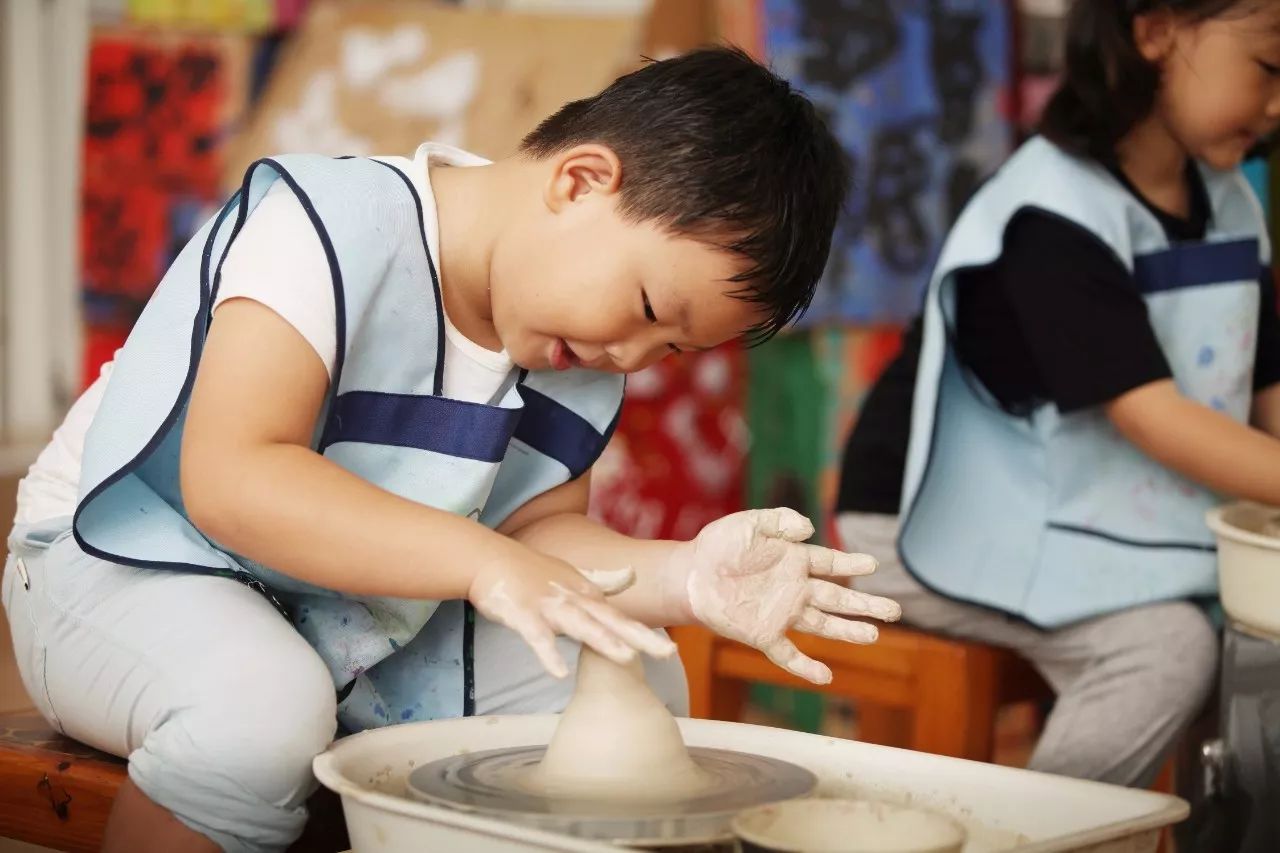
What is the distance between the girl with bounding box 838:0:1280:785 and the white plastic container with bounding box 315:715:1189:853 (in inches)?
22.1

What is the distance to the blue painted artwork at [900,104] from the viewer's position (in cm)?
237

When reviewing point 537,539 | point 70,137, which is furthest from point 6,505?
point 537,539

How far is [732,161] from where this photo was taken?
1036mm

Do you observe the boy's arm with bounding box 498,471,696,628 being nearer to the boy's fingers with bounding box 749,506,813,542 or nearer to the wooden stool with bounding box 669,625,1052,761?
the boy's fingers with bounding box 749,506,813,542

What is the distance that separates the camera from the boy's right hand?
834 mm

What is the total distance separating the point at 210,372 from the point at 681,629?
0.86 meters

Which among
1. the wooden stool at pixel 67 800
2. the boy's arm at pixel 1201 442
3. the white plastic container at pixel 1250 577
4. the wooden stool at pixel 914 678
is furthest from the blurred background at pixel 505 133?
the wooden stool at pixel 67 800

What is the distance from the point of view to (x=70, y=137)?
285cm

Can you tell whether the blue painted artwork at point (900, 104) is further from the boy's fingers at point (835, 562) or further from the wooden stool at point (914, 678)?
the boy's fingers at point (835, 562)

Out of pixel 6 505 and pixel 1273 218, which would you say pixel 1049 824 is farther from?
pixel 6 505

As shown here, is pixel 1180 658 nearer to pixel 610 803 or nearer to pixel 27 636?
pixel 610 803

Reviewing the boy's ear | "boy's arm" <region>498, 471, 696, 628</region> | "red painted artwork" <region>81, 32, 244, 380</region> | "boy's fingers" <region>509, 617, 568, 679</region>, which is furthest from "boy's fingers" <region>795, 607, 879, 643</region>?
"red painted artwork" <region>81, 32, 244, 380</region>

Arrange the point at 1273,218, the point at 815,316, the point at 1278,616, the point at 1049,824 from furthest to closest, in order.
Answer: the point at 815,316 → the point at 1273,218 → the point at 1278,616 → the point at 1049,824

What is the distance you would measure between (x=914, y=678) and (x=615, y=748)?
70 centimetres
